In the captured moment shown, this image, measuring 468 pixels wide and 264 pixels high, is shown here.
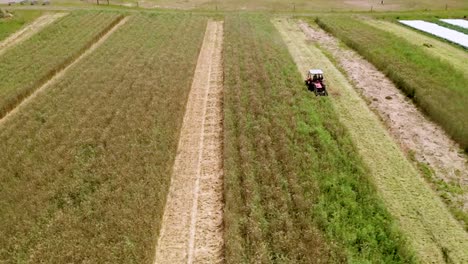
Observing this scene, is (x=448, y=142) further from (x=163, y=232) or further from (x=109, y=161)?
(x=109, y=161)

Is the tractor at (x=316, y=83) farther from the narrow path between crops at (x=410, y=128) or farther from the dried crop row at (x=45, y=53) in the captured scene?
the dried crop row at (x=45, y=53)

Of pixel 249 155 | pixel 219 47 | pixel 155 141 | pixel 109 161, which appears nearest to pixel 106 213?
pixel 109 161

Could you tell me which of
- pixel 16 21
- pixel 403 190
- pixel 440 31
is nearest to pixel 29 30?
pixel 16 21

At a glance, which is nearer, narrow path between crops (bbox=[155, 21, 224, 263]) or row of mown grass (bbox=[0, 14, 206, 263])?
row of mown grass (bbox=[0, 14, 206, 263])

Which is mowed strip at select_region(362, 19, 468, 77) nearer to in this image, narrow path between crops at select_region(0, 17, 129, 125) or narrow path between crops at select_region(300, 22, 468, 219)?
narrow path between crops at select_region(300, 22, 468, 219)

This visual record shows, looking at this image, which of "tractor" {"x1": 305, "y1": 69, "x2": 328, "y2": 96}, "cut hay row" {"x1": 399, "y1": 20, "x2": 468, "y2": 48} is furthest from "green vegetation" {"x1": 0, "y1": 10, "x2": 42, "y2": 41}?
"cut hay row" {"x1": 399, "y1": 20, "x2": 468, "y2": 48}

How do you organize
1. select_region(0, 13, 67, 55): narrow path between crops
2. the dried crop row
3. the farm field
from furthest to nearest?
1. select_region(0, 13, 67, 55): narrow path between crops
2. the dried crop row
3. the farm field
